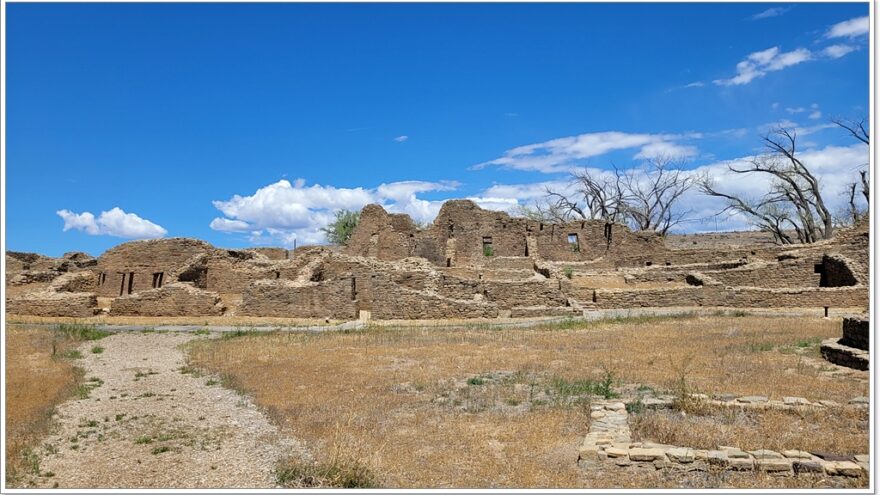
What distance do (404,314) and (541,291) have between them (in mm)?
5530

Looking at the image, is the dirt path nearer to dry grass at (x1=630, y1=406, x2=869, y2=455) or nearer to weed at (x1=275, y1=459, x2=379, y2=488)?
weed at (x1=275, y1=459, x2=379, y2=488)

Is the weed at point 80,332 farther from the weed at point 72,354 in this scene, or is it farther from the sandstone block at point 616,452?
the sandstone block at point 616,452

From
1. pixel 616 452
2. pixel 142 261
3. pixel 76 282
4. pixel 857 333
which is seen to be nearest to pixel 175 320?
pixel 76 282

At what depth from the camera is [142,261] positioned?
33281mm

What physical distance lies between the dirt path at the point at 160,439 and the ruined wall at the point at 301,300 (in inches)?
421

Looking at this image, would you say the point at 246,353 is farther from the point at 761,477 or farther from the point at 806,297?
the point at 806,297

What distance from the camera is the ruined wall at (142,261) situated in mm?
32562

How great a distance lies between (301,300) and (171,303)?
5.83 m

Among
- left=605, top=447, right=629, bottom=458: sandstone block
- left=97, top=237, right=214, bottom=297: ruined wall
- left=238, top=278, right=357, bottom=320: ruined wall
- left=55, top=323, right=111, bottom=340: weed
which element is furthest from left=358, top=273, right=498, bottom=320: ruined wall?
left=605, top=447, right=629, bottom=458: sandstone block

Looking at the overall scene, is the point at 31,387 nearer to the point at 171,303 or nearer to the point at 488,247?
the point at 171,303

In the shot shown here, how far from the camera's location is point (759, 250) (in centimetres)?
3325

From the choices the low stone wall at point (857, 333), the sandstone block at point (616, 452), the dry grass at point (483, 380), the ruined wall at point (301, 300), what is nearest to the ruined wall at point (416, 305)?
the ruined wall at point (301, 300)

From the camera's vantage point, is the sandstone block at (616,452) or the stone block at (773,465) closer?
the stone block at (773,465)

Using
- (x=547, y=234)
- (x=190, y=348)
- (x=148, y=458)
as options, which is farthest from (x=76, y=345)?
(x=547, y=234)
